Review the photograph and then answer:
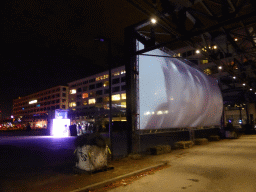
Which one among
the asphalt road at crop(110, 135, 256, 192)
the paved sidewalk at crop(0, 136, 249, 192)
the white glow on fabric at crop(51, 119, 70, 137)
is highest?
the white glow on fabric at crop(51, 119, 70, 137)

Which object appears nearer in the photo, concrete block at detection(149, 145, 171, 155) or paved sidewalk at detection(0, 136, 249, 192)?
paved sidewalk at detection(0, 136, 249, 192)

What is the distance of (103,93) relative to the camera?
3423 inches

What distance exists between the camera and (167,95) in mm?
13492

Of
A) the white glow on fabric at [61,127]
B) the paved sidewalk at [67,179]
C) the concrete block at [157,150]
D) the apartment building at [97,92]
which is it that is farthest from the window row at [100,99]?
the paved sidewalk at [67,179]

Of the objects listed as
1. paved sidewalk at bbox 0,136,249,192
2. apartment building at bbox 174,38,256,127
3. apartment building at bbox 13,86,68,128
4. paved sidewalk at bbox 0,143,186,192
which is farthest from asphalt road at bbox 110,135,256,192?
apartment building at bbox 13,86,68,128

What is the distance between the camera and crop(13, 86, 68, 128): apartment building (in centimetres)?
11381

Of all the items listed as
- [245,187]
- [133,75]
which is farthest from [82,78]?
[245,187]

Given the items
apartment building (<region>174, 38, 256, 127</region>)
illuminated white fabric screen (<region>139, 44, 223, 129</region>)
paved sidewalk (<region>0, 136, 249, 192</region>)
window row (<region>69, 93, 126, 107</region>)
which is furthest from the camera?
window row (<region>69, 93, 126, 107</region>)

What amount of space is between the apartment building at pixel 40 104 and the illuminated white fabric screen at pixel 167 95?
8939cm

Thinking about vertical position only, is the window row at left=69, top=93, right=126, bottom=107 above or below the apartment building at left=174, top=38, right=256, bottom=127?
above

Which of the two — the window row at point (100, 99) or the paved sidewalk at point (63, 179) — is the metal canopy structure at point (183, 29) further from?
the window row at point (100, 99)

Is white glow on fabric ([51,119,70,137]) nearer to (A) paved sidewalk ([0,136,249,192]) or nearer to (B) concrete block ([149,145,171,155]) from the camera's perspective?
(B) concrete block ([149,145,171,155])

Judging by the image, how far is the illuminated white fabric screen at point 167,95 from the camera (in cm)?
1252

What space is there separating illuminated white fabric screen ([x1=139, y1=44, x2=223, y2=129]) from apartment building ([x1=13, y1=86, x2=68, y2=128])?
293 ft
